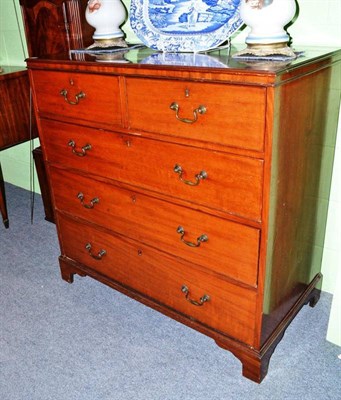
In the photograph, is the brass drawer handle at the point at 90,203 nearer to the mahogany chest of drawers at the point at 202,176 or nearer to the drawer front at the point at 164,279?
the mahogany chest of drawers at the point at 202,176

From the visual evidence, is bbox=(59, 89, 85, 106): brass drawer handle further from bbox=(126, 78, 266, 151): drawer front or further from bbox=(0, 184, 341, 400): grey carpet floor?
bbox=(0, 184, 341, 400): grey carpet floor

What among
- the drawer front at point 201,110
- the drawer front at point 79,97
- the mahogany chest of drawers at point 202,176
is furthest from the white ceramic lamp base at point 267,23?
the drawer front at point 79,97

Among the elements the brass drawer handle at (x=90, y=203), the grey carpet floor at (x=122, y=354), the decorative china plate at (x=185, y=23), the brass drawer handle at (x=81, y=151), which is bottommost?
the grey carpet floor at (x=122, y=354)

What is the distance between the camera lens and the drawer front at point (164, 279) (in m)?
1.46

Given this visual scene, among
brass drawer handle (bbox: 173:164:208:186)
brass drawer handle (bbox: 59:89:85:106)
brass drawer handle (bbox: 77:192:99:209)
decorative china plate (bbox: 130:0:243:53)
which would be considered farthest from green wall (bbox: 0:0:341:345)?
brass drawer handle (bbox: 77:192:99:209)

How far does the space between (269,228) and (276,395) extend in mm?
629

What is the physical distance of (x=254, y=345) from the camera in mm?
1465

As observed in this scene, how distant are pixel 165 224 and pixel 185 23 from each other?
28.7 inches

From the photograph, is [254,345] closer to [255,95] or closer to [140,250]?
[140,250]

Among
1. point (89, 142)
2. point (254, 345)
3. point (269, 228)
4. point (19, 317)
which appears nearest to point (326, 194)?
point (269, 228)

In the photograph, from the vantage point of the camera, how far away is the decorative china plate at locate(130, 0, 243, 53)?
145 centimetres

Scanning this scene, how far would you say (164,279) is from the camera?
165 cm

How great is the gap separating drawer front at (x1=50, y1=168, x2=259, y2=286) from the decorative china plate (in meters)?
0.57

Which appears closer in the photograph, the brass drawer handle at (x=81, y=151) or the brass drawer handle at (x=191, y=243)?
the brass drawer handle at (x=191, y=243)
